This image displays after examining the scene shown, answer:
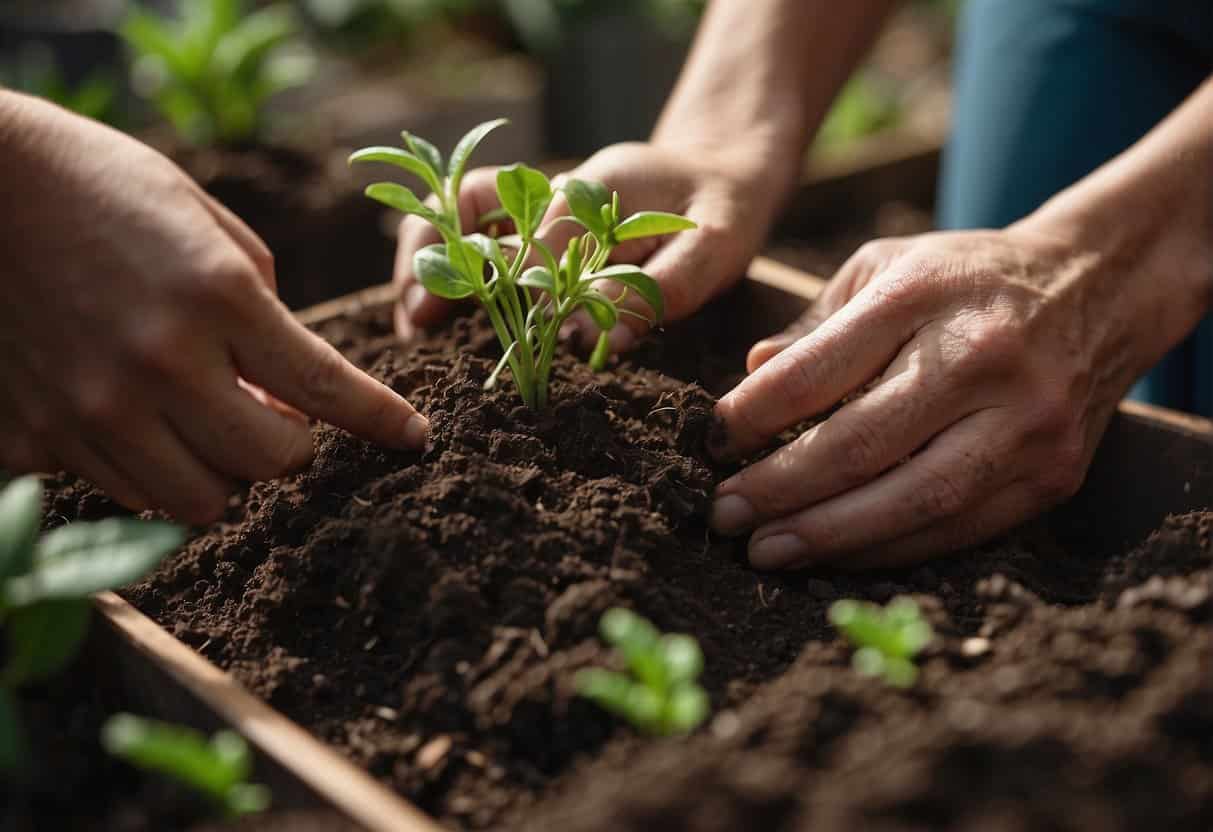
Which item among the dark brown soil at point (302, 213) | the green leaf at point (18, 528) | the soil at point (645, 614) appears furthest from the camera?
the dark brown soil at point (302, 213)

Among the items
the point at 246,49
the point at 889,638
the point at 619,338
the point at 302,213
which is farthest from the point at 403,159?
the point at 246,49

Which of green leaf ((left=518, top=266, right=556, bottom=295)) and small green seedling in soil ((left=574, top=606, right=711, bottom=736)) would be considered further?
green leaf ((left=518, top=266, right=556, bottom=295))

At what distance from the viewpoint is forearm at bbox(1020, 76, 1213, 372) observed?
5.32ft

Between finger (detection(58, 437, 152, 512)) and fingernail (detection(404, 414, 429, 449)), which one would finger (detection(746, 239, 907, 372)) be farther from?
finger (detection(58, 437, 152, 512))

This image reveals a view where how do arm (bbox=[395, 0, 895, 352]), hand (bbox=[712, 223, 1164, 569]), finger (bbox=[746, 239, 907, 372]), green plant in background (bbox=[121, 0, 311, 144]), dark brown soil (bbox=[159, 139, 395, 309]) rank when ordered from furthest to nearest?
1. green plant in background (bbox=[121, 0, 311, 144])
2. dark brown soil (bbox=[159, 139, 395, 309])
3. arm (bbox=[395, 0, 895, 352])
4. finger (bbox=[746, 239, 907, 372])
5. hand (bbox=[712, 223, 1164, 569])

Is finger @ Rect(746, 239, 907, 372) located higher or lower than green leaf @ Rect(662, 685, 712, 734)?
higher

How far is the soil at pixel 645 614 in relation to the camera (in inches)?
31.9

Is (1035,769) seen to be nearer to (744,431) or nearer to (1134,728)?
(1134,728)

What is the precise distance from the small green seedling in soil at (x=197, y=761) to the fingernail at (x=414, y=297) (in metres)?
0.84

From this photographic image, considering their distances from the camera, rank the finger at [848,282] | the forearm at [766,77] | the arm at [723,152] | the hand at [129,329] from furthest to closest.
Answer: the forearm at [766,77], the arm at [723,152], the finger at [848,282], the hand at [129,329]

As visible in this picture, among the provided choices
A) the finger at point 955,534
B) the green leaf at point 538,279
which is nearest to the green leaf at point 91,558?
the green leaf at point 538,279

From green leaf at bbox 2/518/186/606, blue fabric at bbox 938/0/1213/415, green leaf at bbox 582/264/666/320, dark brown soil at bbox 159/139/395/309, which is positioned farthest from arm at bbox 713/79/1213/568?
dark brown soil at bbox 159/139/395/309

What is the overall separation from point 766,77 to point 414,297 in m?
0.84

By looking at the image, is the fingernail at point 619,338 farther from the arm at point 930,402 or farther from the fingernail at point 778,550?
the fingernail at point 778,550
